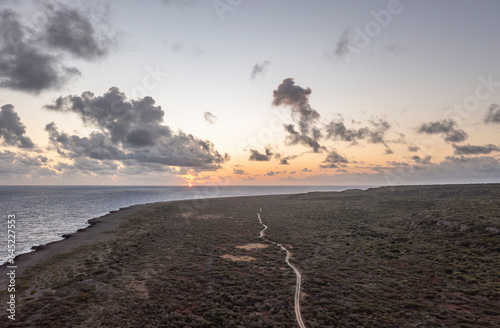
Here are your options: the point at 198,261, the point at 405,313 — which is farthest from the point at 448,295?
the point at 198,261

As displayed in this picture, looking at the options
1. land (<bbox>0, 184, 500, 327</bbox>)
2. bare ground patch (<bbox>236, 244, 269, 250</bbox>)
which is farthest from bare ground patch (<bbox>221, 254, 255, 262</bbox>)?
bare ground patch (<bbox>236, 244, 269, 250</bbox>)

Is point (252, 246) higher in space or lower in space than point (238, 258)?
lower

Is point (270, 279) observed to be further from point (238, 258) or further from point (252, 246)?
point (252, 246)

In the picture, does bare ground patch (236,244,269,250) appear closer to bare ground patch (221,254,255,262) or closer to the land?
the land

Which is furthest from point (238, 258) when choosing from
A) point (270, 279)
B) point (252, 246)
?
point (270, 279)

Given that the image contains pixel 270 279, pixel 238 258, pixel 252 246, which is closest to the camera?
pixel 270 279

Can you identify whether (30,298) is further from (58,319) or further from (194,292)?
(194,292)

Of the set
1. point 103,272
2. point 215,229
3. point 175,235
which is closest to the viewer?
point 103,272

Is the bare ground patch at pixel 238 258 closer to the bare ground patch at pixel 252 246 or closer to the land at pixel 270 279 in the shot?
the land at pixel 270 279
